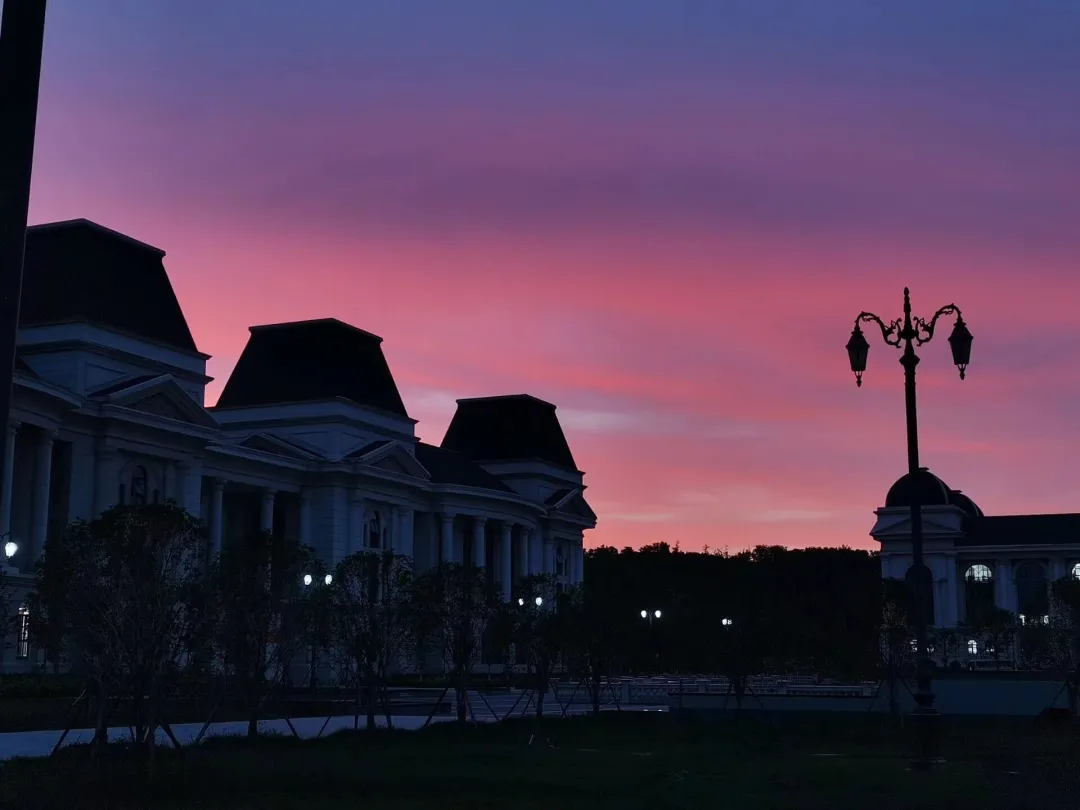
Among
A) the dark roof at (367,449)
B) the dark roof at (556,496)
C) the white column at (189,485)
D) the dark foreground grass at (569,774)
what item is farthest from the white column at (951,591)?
the dark foreground grass at (569,774)

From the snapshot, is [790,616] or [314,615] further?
[790,616]

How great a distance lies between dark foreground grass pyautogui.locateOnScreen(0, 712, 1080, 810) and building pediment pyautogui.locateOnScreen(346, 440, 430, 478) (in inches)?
1986

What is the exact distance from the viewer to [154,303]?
255 feet

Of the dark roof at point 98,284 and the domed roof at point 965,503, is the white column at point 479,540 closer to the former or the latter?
the dark roof at point 98,284

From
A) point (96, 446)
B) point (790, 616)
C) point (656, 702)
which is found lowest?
point (656, 702)

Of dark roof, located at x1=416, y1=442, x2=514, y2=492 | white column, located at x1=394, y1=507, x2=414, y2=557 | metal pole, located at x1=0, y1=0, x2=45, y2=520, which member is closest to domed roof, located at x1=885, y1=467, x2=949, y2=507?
dark roof, located at x1=416, y1=442, x2=514, y2=492

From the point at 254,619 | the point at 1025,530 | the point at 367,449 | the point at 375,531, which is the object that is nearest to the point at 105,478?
the point at 367,449

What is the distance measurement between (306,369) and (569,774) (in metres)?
70.1

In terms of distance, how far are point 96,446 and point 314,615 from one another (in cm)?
3015

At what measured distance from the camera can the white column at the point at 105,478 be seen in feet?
227

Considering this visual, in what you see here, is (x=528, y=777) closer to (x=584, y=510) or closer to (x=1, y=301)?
(x=1, y=301)

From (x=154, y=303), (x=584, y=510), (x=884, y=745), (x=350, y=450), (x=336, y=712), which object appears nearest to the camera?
(x=884, y=745)

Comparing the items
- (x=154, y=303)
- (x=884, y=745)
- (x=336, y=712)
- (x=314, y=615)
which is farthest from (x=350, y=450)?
(x=884, y=745)

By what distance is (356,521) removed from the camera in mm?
90188
